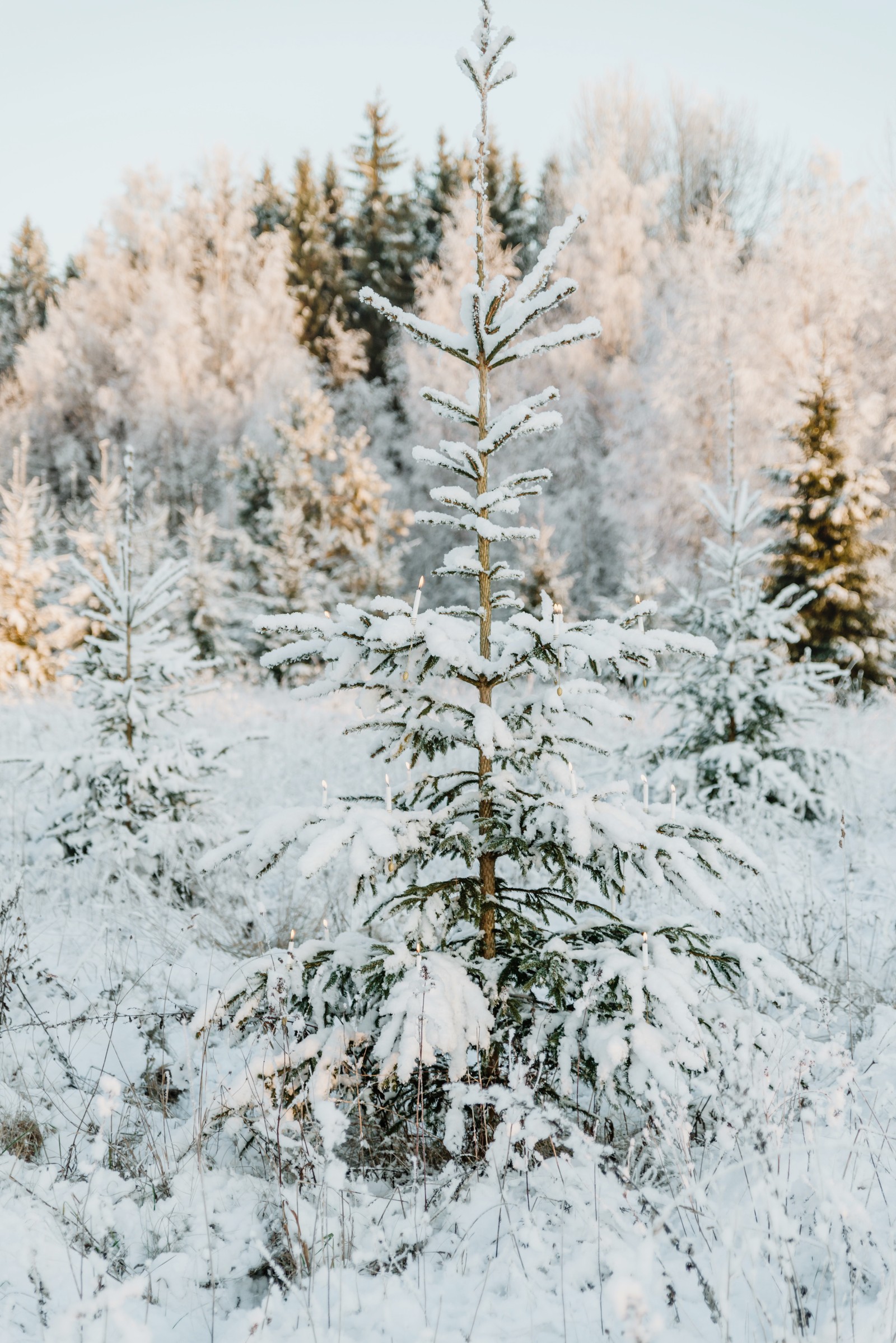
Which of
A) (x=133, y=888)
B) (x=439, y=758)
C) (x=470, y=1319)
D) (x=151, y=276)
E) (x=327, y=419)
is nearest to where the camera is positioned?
(x=470, y=1319)

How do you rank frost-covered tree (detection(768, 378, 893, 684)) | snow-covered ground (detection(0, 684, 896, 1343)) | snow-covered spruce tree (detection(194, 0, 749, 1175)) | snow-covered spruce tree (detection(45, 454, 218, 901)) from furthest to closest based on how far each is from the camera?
frost-covered tree (detection(768, 378, 893, 684)) < snow-covered spruce tree (detection(45, 454, 218, 901)) < snow-covered spruce tree (detection(194, 0, 749, 1175)) < snow-covered ground (detection(0, 684, 896, 1343))

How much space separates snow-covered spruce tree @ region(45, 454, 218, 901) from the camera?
4641mm

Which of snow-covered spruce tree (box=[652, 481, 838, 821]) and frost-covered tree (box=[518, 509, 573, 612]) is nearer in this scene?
snow-covered spruce tree (box=[652, 481, 838, 821])

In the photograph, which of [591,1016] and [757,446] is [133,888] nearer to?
[591,1016]

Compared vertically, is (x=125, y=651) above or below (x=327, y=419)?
below

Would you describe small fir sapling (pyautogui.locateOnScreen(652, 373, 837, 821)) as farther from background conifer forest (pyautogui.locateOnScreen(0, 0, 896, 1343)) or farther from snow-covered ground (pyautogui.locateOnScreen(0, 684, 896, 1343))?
snow-covered ground (pyautogui.locateOnScreen(0, 684, 896, 1343))

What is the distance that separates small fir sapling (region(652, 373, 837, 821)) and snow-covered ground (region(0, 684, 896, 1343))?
2.18 metres

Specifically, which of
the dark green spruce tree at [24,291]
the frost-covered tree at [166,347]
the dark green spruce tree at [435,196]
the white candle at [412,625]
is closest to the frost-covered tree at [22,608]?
the white candle at [412,625]

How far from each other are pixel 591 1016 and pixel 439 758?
5.10 metres

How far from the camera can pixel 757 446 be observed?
1831cm

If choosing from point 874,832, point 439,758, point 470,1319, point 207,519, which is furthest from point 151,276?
point 470,1319

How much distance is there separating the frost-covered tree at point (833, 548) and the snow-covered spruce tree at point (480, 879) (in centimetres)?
930

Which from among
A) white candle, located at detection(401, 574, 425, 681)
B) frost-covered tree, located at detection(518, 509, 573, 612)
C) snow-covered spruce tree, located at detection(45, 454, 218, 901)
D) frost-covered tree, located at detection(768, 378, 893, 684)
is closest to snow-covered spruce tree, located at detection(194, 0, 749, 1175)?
white candle, located at detection(401, 574, 425, 681)

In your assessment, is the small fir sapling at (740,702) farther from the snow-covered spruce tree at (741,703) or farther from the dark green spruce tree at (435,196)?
the dark green spruce tree at (435,196)
